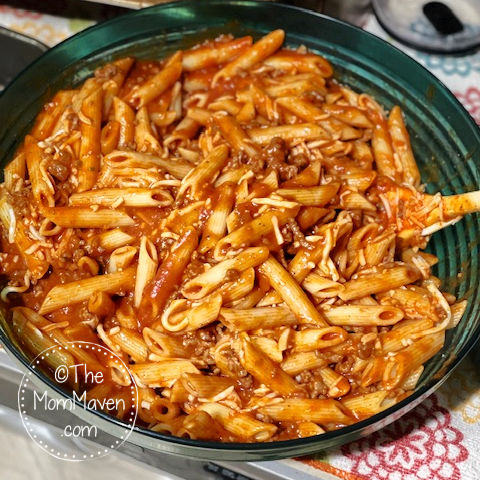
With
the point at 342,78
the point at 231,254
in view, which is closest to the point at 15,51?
the point at 342,78

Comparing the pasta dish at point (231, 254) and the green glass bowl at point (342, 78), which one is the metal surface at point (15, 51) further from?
the pasta dish at point (231, 254)

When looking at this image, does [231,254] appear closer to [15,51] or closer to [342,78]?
[342,78]

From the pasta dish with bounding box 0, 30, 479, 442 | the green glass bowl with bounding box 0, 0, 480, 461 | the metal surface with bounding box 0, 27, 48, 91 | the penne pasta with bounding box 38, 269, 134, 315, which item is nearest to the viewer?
the pasta dish with bounding box 0, 30, 479, 442

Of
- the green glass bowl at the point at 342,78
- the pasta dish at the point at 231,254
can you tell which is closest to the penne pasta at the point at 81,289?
the pasta dish at the point at 231,254

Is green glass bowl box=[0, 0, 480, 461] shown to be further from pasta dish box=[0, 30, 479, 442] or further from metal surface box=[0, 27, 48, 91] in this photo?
metal surface box=[0, 27, 48, 91]

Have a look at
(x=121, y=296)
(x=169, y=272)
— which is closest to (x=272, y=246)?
(x=169, y=272)

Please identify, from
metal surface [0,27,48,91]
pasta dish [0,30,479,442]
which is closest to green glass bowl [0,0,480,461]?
pasta dish [0,30,479,442]

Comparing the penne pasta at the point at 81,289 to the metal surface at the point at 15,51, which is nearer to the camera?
the penne pasta at the point at 81,289

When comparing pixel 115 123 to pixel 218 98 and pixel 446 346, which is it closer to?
pixel 218 98
